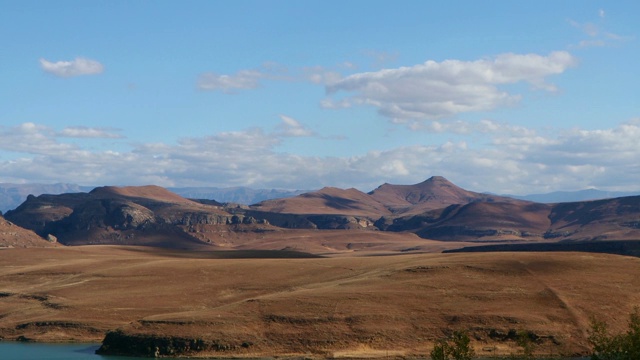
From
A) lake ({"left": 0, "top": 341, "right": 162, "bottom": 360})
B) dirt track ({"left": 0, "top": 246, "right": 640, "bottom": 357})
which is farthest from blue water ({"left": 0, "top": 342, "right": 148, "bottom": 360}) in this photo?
dirt track ({"left": 0, "top": 246, "right": 640, "bottom": 357})

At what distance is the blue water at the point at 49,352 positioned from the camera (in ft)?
335

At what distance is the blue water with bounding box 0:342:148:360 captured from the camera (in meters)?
102

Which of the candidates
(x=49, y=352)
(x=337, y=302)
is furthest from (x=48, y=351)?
(x=337, y=302)

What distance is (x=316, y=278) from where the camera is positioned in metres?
144

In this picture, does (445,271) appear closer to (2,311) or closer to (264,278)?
(264,278)

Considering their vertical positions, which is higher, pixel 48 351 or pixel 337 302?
pixel 337 302

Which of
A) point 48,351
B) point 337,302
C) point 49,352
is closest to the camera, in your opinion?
point 49,352

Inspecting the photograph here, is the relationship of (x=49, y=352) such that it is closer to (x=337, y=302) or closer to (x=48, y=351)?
(x=48, y=351)

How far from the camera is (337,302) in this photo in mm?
116500

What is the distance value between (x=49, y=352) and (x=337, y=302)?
36767 mm

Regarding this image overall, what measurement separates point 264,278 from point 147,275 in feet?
73.3

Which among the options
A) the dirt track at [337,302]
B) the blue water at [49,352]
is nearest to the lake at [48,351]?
the blue water at [49,352]

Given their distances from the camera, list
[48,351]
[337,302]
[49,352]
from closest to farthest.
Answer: [49,352] → [48,351] → [337,302]

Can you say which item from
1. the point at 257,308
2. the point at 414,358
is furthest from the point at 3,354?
the point at 414,358
